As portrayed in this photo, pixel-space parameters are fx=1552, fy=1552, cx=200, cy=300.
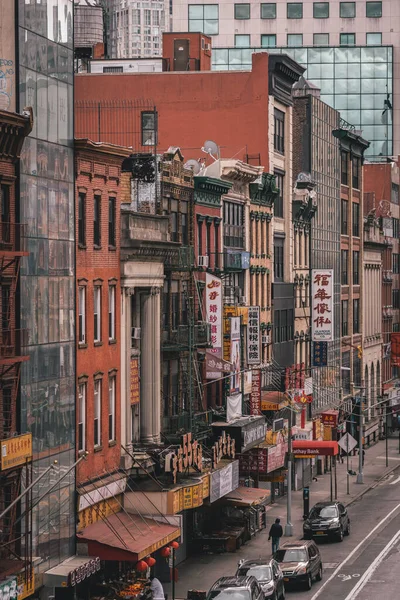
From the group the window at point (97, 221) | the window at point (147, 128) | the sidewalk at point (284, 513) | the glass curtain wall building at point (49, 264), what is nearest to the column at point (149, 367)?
the window at point (97, 221)

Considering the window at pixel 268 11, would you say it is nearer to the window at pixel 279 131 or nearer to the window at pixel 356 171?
the window at pixel 356 171

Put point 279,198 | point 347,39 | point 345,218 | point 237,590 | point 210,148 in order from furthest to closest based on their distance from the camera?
point 347,39
point 345,218
point 279,198
point 210,148
point 237,590

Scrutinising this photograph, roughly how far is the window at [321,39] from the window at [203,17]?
36.1 feet

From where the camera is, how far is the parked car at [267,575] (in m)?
53.9

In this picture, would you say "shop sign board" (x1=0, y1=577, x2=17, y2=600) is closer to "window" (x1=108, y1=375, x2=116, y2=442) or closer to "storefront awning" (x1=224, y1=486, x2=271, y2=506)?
"window" (x1=108, y1=375, x2=116, y2=442)

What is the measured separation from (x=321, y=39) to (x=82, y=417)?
4726 inches

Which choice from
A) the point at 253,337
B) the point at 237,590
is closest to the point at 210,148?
the point at 253,337

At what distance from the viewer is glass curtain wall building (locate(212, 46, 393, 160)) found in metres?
166

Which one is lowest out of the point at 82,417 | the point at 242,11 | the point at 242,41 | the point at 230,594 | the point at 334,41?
the point at 230,594

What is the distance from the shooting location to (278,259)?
90125mm

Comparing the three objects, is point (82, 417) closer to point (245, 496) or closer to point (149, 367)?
point (149, 367)

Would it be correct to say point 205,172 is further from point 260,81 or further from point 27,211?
point 27,211

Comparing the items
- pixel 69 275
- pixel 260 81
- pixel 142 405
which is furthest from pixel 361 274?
pixel 69 275

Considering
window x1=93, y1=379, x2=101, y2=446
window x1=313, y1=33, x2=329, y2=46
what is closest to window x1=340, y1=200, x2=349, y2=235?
window x1=313, y1=33, x2=329, y2=46
